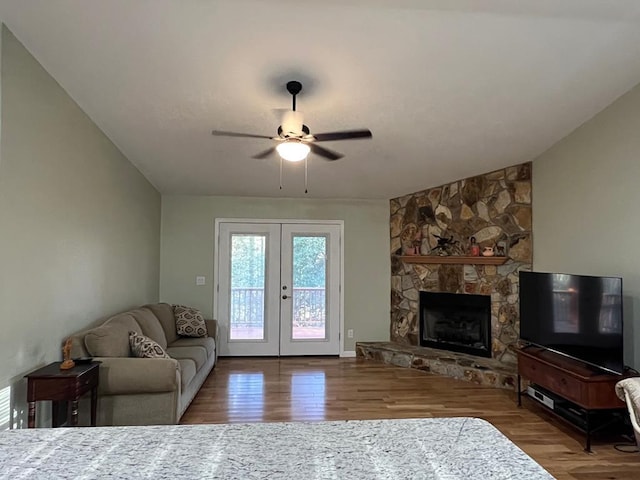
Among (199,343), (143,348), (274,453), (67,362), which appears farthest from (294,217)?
(274,453)

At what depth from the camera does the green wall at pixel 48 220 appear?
257 cm

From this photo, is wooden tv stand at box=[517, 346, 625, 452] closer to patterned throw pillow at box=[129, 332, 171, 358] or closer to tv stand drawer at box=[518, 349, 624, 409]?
tv stand drawer at box=[518, 349, 624, 409]

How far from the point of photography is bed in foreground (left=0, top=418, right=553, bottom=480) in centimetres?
87

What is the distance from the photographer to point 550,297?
12.2 ft

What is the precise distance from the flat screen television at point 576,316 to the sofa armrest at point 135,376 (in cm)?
326

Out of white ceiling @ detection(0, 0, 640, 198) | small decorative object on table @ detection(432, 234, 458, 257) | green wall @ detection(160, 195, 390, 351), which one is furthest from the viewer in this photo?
green wall @ detection(160, 195, 390, 351)

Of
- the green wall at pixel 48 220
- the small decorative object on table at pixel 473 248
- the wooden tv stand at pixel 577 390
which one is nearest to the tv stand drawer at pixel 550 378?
the wooden tv stand at pixel 577 390

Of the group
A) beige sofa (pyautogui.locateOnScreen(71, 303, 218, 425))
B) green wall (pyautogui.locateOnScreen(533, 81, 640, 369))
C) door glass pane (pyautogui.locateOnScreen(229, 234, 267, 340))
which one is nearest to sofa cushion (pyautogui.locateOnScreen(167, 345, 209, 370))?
beige sofa (pyautogui.locateOnScreen(71, 303, 218, 425))

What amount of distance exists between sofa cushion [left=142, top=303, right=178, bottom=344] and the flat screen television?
3863 mm

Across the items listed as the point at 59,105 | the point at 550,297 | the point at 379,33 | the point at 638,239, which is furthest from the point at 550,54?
the point at 59,105

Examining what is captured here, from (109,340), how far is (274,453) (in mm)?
2822

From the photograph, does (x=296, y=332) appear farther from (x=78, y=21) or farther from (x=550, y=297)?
(x=78, y=21)

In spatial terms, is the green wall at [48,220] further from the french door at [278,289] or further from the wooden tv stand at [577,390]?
the wooden tv stand at [577,390]

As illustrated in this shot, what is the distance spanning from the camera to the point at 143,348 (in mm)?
3428
